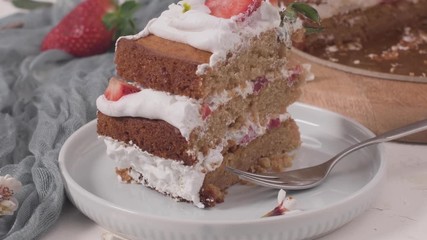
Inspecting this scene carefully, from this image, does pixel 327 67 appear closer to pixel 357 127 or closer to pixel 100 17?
pixel 357 127

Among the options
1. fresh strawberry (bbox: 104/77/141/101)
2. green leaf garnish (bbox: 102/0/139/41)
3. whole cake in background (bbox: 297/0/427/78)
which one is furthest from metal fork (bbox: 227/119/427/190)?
green leaf garnish (bbox: 102/0/139/41)

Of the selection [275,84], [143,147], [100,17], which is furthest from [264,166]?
[100,17]

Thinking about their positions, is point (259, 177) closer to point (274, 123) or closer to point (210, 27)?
point (274, 123)

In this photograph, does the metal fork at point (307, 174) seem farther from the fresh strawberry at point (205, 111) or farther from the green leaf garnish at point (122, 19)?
the green leaf garnish at point (122, 19)

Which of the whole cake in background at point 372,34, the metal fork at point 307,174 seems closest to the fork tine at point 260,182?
the metal fork at point 307,174

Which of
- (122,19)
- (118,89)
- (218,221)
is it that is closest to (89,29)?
(122,19)

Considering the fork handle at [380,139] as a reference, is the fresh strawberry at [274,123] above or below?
below
